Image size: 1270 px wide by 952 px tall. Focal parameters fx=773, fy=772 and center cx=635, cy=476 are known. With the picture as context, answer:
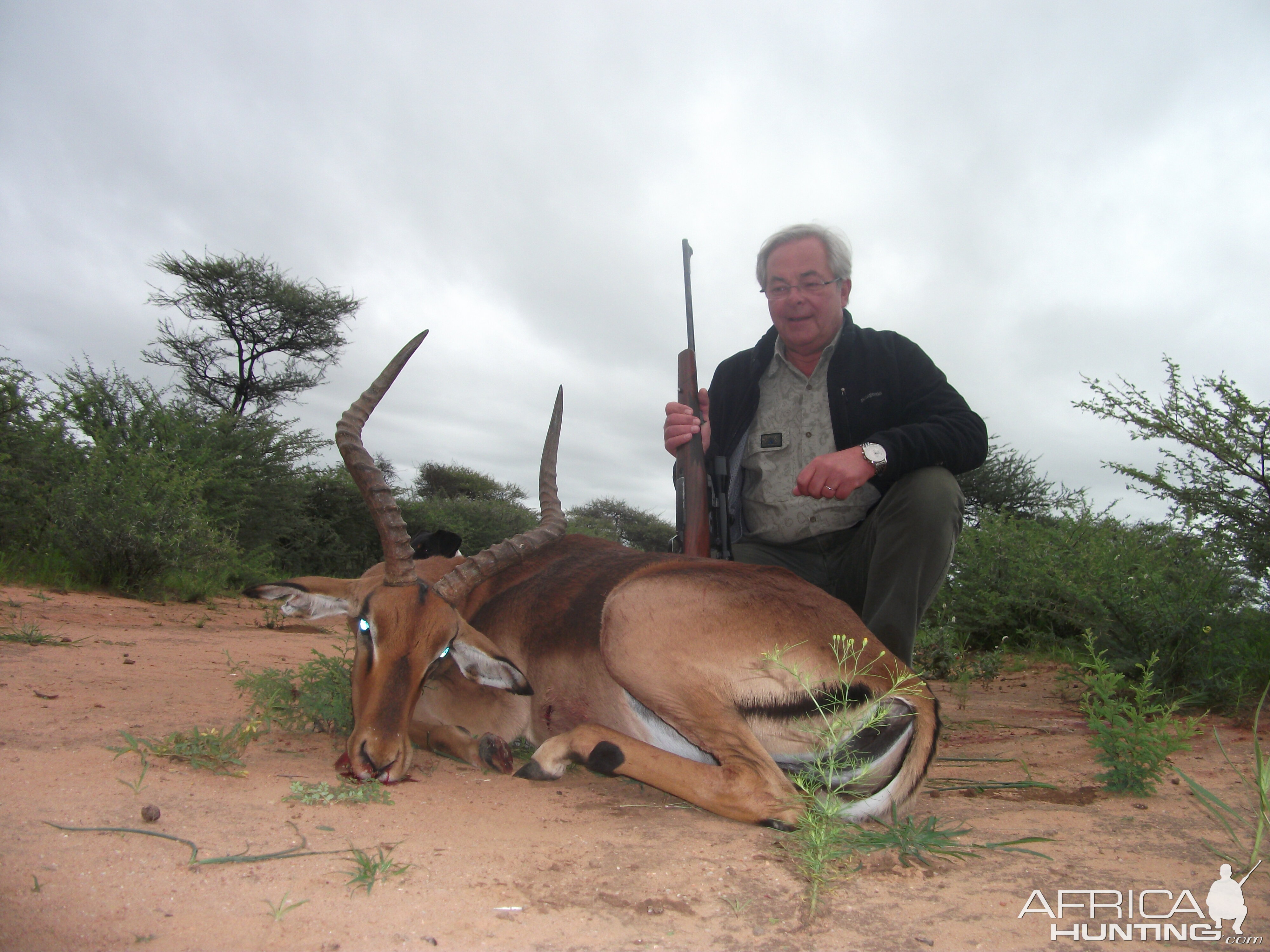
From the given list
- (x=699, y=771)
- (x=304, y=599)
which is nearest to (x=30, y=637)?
(x=304, y=599)

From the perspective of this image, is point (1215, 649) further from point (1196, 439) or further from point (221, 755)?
point (221, 755)

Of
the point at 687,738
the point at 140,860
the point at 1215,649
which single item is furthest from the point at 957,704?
the point at 140,860

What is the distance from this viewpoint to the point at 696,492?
441 centimetres

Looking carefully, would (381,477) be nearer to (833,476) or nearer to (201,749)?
(201,749)

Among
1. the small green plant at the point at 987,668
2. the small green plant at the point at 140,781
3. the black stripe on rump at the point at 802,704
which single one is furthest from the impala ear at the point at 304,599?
the small green plant at the point at 987,668

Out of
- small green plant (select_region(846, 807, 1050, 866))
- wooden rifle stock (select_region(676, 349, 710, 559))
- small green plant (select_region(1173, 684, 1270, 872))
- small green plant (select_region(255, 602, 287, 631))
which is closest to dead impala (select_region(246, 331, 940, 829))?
small green plant (select_region(846, 807, 1050, 866))

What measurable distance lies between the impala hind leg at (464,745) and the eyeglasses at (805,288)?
2877 millimetres

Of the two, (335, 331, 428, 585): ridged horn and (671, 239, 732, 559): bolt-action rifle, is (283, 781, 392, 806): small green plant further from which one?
(671, 239, 732, 559): bolt-action rifle

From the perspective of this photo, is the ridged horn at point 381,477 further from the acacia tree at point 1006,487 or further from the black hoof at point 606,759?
the acacia tree at point 1006,487

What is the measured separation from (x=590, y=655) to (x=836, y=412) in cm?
206

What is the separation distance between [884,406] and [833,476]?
932 millimetres

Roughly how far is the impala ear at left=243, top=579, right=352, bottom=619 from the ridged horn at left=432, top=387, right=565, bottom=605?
50cm

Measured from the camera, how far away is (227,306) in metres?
20.0

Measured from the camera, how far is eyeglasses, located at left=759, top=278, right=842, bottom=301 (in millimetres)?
4430
